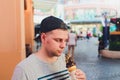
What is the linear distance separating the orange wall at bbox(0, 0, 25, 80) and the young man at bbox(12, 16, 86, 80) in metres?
Answer: 3.19

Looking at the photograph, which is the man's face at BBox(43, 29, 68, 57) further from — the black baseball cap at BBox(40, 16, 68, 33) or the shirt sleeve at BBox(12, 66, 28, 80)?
the shirt sleeve at BBox(12, 66, 28, 80)

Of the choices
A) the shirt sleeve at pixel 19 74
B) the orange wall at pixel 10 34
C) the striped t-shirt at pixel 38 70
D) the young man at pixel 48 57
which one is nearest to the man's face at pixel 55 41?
the young man at pixel 48 57

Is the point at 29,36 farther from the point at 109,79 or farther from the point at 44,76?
the point at 44,76

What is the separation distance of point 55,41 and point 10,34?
3313 mm

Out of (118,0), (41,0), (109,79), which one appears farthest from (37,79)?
(118,0)

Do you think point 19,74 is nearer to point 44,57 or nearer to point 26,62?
→ point 26,62

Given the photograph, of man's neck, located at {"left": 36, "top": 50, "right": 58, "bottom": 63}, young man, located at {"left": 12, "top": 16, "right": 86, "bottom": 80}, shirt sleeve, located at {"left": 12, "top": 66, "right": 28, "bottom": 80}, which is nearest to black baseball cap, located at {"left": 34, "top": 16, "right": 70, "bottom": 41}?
young man, located at {"left": 12, "top": 16, "right": 86, "bottom": 80}

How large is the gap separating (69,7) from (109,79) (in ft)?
121

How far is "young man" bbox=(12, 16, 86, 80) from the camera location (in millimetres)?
1957

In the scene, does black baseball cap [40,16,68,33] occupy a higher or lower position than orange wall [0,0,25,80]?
higher

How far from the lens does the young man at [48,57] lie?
1957 millimetres

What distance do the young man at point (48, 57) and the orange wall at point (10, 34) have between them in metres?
3.19

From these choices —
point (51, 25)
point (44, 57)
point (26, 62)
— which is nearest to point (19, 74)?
point (26, 62)

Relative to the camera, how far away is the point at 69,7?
46.2 meters
